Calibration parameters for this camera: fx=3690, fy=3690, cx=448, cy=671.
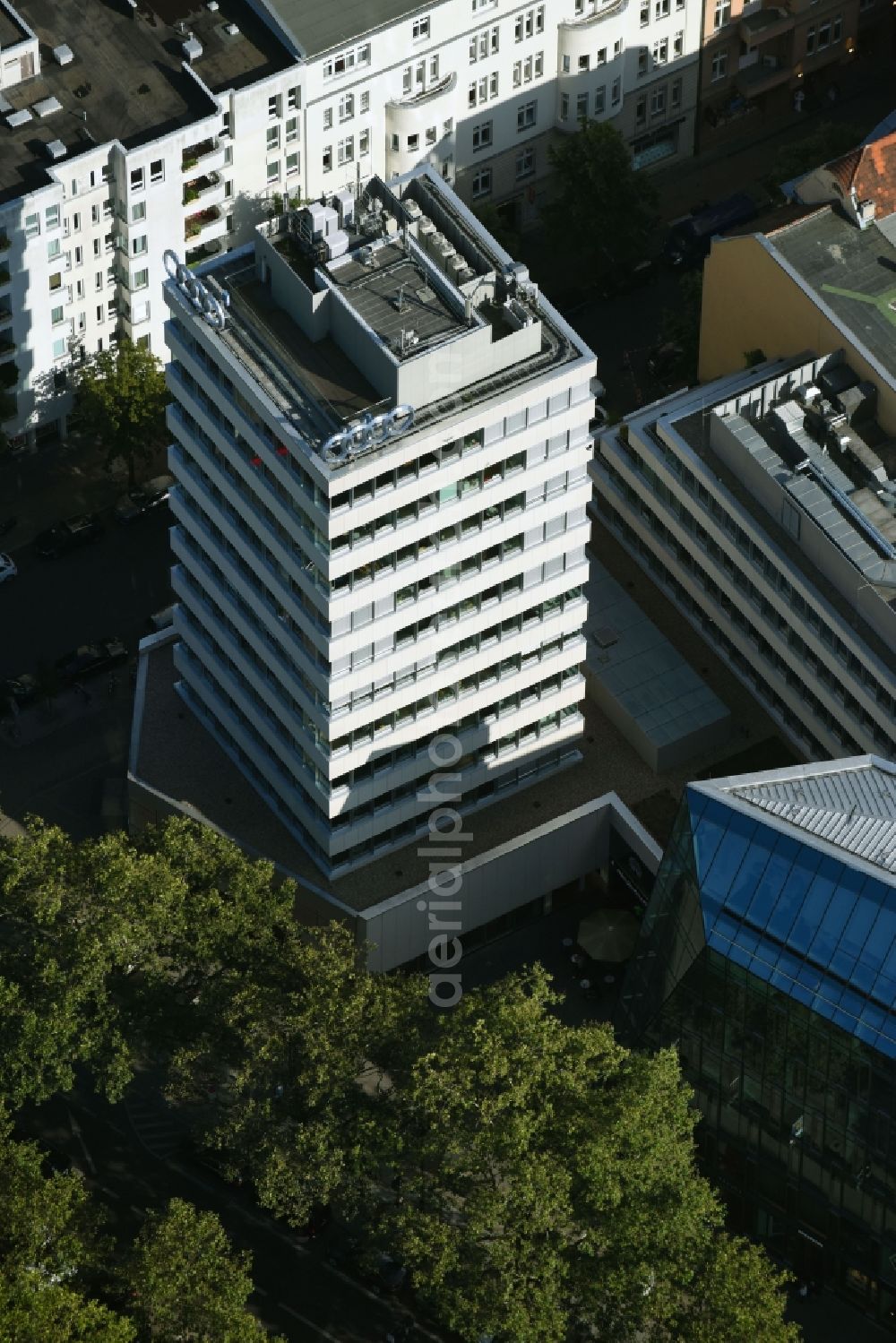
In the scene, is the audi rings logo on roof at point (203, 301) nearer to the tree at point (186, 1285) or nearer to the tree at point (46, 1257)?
the tree at point (46, 1257)

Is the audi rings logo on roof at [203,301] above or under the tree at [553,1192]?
above

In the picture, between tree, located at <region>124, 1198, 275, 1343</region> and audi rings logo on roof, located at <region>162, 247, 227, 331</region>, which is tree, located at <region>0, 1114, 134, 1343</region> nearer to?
tree, located at <region>124, 1198, 275, 1343</region>

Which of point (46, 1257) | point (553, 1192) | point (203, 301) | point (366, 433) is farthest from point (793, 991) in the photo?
point (203, 301)

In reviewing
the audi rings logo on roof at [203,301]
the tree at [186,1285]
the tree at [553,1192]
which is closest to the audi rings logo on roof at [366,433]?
the audi rings logo on roof at [203,301]

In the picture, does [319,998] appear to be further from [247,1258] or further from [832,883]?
[832,883]

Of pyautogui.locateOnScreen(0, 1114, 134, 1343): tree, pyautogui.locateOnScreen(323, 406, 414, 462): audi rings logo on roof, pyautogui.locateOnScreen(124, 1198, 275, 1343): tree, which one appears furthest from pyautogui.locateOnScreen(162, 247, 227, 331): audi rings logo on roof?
pyautogui.locateOnScreen(124, 1198, 275, 1343): tree

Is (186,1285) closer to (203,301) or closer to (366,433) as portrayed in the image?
(366,433)
